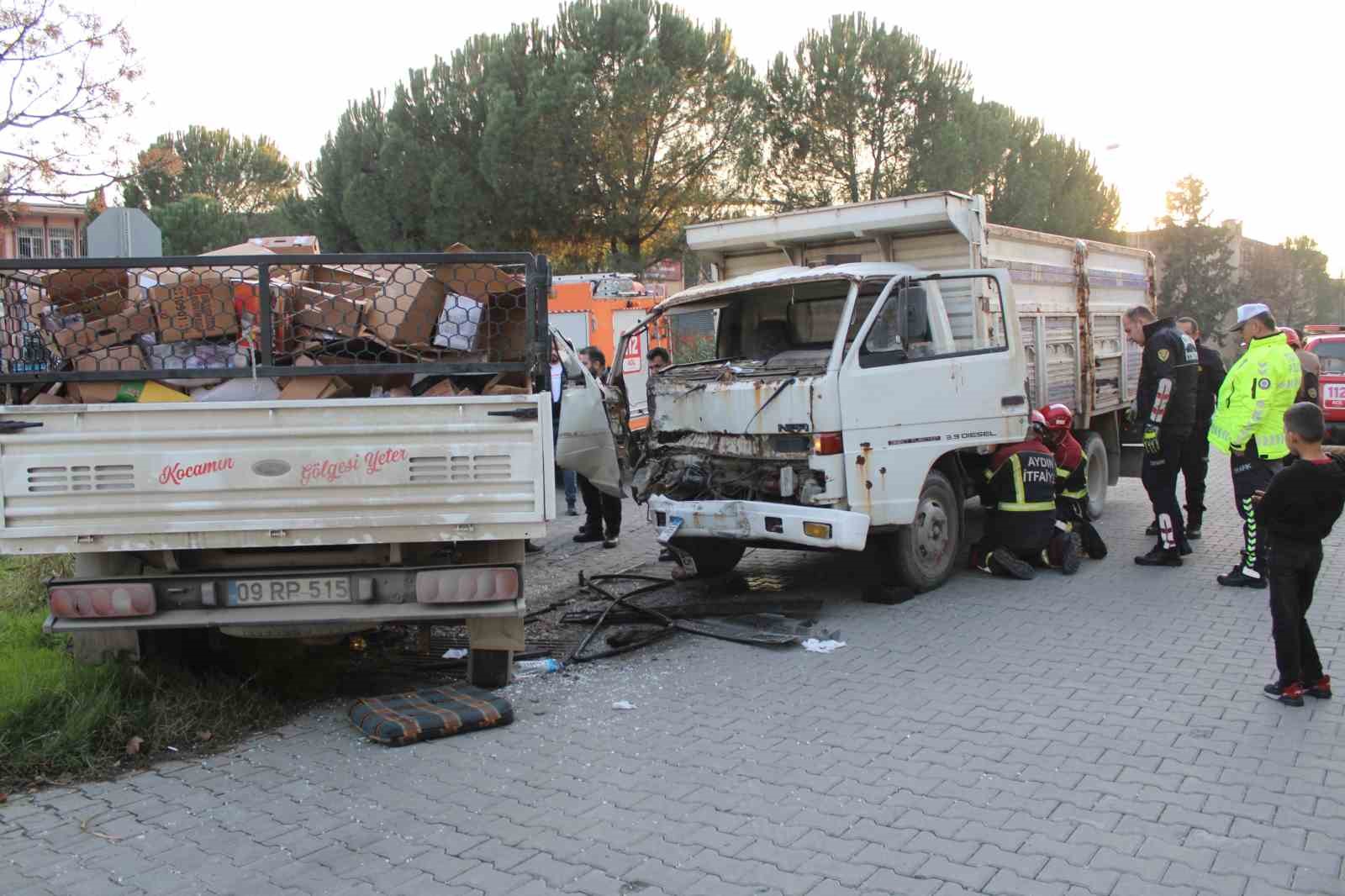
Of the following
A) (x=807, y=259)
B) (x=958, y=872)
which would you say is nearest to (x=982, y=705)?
(x=958, y=872)

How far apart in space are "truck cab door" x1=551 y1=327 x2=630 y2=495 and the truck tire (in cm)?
69

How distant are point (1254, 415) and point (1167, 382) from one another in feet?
3.83

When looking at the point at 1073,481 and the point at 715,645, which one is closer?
the point at 715,645

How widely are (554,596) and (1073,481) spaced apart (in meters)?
4.29

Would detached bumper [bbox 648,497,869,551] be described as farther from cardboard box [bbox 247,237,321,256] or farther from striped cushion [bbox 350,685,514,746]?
cardboard box [bbox 247,237,321,256]

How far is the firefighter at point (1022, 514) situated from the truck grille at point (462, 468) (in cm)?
449

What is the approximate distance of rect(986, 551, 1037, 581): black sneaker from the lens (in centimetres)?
812

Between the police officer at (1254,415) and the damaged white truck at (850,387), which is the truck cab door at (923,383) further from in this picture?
the police officer at (1254,415)

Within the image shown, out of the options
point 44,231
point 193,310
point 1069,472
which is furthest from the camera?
point 44,231

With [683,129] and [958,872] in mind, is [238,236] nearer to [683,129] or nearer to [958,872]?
[683,129]

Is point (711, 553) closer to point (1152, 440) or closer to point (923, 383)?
point (923, 383)

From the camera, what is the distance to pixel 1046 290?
31.2ft

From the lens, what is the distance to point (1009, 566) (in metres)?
8.12

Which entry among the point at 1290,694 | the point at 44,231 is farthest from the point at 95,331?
the point at 44,231
